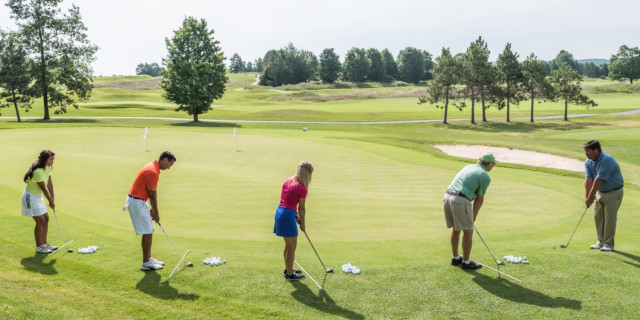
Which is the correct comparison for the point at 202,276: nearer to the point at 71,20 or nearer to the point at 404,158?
the point at 404,158

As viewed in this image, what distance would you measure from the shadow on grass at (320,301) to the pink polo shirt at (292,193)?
144 cm

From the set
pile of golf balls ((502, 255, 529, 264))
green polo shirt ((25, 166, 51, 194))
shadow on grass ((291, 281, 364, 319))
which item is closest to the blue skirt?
shadow on grass ((291, 281, 364, 319))

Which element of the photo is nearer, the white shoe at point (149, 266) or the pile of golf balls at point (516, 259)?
the white shoe at point (149, 266)

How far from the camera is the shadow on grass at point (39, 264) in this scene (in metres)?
9.11

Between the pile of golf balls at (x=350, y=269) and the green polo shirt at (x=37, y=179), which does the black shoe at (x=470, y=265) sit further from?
the green polo shirt at (x=37, y=179)

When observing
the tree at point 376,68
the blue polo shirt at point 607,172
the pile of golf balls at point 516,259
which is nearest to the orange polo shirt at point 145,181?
the pile of golf balls at point 516,259

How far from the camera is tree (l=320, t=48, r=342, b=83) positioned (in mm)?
173375

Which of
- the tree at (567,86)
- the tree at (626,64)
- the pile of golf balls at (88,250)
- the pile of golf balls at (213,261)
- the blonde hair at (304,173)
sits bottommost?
the pile of golf balls at (213,261)

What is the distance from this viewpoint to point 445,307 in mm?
7645

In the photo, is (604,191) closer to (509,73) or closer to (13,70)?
(509,73)

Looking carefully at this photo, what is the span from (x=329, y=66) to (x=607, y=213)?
553 feet

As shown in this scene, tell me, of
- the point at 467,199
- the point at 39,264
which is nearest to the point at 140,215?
the point at 39,264

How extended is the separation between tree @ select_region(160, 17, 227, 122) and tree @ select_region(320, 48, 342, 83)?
362 ft

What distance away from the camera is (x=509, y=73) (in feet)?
231
